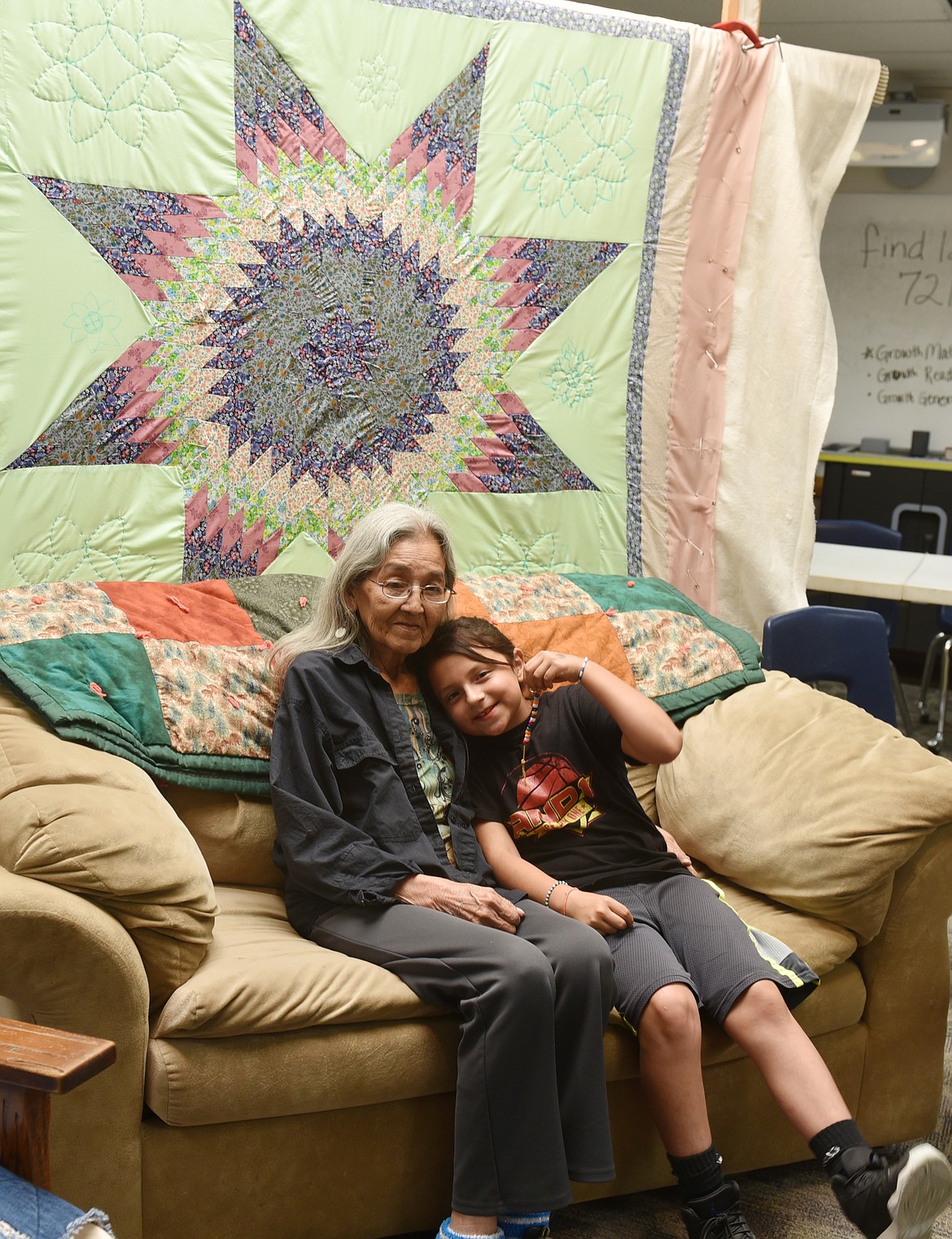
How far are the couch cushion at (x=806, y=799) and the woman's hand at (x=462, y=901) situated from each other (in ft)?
1.74

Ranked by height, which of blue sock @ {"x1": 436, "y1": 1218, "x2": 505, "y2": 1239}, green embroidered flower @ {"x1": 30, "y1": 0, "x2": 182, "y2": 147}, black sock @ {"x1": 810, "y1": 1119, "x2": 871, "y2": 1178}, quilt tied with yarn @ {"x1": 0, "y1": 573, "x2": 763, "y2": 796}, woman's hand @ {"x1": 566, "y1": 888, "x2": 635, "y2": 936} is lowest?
blue sock @ {"x1": 436, "y1": 1218, "x2": 505, "y2": 1239}

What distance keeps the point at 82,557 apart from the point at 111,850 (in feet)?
3.28

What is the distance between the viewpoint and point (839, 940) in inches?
79.6

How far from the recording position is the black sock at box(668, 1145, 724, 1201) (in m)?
1.75

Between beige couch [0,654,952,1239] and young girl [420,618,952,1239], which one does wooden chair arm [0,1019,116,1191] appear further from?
young girl [420,618,952,1239]

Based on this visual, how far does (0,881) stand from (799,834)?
131 cm

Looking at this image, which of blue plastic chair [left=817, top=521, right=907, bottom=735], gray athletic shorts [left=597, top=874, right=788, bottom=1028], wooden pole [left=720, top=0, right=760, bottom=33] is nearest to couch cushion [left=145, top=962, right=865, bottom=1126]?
gray athletic shorts [left=597, top=874, right=788, bottom=1028]

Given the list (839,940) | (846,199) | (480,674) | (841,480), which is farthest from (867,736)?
(846,199)

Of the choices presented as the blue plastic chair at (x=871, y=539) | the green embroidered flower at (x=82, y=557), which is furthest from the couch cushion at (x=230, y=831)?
the blue plastic chair at (x=871, y=539)

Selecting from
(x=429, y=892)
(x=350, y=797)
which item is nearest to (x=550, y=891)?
(x=429, y=892)

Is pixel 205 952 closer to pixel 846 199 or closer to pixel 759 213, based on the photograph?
pixel 759 213

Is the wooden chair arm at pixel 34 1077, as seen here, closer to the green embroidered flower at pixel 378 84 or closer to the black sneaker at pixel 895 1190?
the black sneaker at pixel 895 1190

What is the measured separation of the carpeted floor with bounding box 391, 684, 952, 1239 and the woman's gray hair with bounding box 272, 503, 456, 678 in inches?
38.6

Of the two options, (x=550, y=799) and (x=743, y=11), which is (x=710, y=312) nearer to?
(x=743, y=11)
